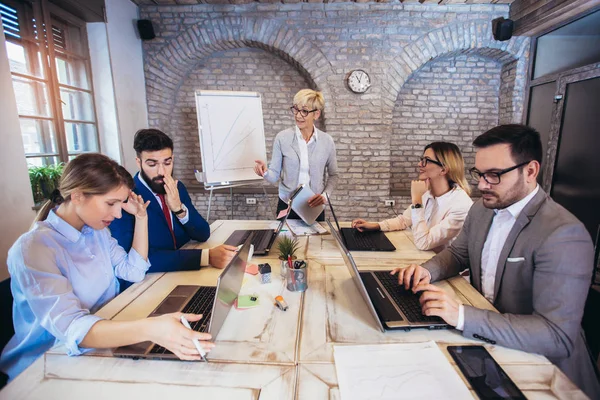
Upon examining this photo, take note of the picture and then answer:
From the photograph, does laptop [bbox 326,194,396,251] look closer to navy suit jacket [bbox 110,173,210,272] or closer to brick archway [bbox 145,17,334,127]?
navy suit jacket [bbox 110,173,210,272]

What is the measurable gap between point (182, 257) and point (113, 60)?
3.00 metres

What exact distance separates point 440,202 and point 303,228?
865mm

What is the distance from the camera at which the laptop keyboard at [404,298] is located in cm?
106

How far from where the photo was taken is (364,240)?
6.17 feet

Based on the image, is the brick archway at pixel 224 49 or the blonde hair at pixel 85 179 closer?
the blonde hair at pixel 85 179

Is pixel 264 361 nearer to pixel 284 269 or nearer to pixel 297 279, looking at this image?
pixel 297 279

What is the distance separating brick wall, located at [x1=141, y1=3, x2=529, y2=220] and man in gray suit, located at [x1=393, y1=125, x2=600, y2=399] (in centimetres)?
274

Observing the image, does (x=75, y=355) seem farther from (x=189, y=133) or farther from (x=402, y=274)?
(x=189, y=133)

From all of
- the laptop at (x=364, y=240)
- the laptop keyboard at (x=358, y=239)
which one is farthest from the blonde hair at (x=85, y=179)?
the laptop keyboard at (x=358, y=239)

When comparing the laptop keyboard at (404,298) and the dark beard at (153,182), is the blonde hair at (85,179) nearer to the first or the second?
the dark beard at (153,182)

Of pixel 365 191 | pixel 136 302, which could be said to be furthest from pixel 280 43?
pixel 136 302

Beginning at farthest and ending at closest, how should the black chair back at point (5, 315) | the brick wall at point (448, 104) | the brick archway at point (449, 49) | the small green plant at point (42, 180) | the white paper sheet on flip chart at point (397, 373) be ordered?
1. the brick wall at point (448, 104)
2. the brick archway at point (449, 49)
3. the small green plant at point (42, 180)
4. the black chair back at point (5, 315)
5. the white paper sheet on flip chart at point (397, 373)

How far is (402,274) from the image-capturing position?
1304mm

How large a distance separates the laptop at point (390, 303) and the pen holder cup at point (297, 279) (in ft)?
0.67
